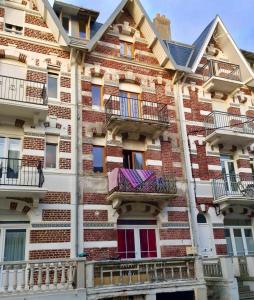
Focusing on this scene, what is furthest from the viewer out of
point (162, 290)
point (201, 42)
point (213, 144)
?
point (201, 42)

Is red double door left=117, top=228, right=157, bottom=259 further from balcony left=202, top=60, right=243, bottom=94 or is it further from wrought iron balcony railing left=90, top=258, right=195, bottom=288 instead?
balcony left=202, top=60, right=243, bottom=94

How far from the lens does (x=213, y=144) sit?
53.2ft

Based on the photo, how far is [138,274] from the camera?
10617 mm

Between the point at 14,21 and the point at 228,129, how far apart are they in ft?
36.2

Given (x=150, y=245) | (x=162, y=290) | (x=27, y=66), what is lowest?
(x=162, y=290)

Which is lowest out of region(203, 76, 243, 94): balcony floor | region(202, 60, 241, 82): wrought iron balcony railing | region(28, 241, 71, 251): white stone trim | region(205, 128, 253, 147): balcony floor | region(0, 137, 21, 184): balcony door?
region(28, 241, 71, 251): white stone trim

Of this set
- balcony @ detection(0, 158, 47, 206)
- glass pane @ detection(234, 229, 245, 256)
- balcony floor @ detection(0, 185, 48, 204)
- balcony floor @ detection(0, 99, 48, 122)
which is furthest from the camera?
glass pane @ detection(234, 229, 245, 256)

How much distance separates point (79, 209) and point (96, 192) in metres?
1.00

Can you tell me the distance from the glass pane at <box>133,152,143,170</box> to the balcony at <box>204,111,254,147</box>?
357 cm

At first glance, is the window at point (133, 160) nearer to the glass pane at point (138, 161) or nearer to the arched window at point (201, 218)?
the glass pane at point (138, 161)

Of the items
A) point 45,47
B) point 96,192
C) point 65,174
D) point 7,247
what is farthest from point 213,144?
point 7,247

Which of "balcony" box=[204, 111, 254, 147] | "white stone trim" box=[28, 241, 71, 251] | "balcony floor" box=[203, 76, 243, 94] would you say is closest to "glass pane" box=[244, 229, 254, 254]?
"balcony" box=[204, 111, 254, 147]

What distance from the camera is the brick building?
36.9ft

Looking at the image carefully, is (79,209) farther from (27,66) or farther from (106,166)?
(27,66)
